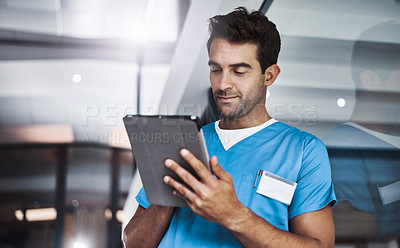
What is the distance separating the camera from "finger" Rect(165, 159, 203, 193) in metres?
0.63

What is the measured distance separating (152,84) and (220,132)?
2.64 m

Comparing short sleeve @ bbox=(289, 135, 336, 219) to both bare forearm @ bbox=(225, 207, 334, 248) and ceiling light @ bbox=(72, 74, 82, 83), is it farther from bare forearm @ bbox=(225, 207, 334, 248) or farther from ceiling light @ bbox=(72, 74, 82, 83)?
ceiling light @ bbox=(72, 74, 82, 83)

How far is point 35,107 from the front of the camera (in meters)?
4.07

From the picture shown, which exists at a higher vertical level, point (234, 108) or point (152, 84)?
point (234, 108)

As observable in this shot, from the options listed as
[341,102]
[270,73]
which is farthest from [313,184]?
[341,102]

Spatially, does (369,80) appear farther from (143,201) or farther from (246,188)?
(143,201)

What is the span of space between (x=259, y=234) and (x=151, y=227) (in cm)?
27

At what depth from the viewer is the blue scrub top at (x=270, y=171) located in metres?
0.82

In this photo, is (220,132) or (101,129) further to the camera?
(101,129)

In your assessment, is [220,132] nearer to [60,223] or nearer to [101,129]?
[101,129]

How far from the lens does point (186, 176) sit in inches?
25.4

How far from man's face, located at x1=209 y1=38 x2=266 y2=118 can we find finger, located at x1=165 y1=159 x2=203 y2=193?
0.99 feet

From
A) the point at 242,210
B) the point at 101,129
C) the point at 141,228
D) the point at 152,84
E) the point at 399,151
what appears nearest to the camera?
the point at 242,210

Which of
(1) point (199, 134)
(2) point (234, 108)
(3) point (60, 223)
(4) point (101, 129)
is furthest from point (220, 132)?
(3) point (60, 223)
